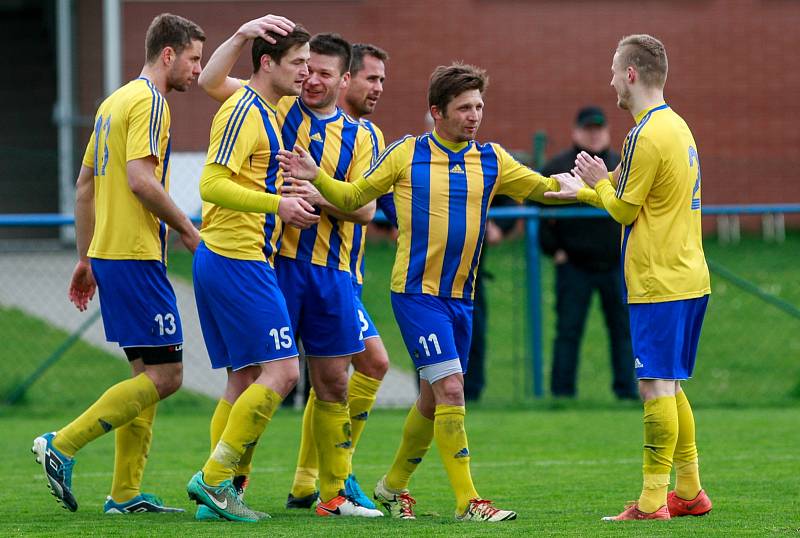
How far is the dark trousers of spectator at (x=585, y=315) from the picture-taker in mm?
10922

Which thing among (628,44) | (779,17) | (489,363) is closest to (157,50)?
(628,44)

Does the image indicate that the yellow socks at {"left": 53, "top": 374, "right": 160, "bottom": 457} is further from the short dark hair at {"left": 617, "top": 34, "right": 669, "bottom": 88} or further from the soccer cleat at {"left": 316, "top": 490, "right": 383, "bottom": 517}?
the short dark hair at {"left": 617, "top": 34, "right": 669, "bottom": 88}

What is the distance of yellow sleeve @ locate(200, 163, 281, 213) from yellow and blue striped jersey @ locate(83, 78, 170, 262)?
1.55 feet

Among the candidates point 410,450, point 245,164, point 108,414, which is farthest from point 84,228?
point 410,450

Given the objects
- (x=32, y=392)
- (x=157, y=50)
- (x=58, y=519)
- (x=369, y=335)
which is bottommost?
(x=32, y=392)

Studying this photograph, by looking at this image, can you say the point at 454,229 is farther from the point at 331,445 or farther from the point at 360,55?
the point at 360,55

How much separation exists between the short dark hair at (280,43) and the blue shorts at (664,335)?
6.52 feet

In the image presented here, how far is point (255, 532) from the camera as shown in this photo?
5.25 metres

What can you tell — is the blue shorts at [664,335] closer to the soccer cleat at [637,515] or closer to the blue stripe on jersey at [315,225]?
the soccer cleat at [637,515]

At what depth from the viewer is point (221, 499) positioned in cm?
561

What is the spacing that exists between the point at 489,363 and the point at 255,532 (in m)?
7.70

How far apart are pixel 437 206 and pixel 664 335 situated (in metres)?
1.19

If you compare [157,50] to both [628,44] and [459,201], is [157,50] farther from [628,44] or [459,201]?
[628,44]

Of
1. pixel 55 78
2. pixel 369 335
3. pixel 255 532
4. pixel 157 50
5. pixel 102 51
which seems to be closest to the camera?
pixel 255 532
